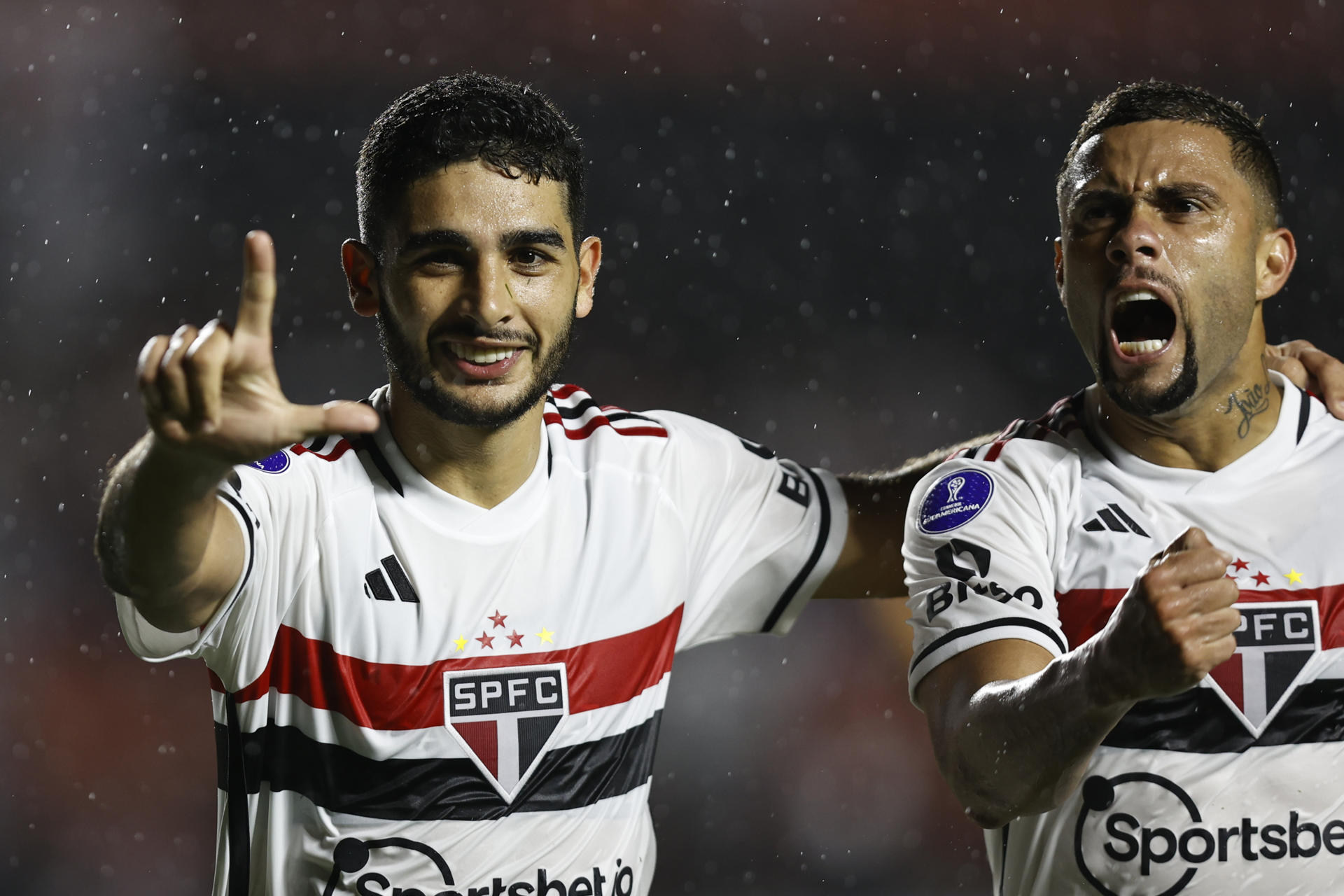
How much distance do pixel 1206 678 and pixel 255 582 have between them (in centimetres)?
146

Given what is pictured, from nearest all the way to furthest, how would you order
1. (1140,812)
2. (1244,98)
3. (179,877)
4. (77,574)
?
(1140,812) < (179,877) < (77,574) < (1244,98)

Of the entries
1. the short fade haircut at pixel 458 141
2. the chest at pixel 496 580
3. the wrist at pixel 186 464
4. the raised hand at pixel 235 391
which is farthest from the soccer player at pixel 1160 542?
the wrist at pixel 186 464

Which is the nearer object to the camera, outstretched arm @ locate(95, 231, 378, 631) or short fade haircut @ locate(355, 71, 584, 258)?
outstretched arm @ locate(95, 231, 378, 631)

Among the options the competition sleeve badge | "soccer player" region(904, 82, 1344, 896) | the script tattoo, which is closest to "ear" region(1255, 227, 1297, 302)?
"soccer player" region(904, 82, 1344, 896)

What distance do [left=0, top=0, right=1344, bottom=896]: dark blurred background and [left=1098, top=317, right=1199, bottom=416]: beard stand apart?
4.15 m

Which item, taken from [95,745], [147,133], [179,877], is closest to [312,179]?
[147,133]

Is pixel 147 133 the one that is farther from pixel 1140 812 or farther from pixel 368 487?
pixel 1140 812

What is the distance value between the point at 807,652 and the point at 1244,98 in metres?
3.58

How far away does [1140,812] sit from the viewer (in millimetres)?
1880

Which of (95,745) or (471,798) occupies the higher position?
(95,745)

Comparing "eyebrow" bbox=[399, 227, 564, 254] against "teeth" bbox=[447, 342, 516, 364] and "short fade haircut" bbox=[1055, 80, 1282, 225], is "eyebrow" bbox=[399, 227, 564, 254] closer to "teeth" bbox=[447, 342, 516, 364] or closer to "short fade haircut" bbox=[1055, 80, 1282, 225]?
"teeth" bbox=[447, 342, 516, 364]

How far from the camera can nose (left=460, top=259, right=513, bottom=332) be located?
1988 millimetres

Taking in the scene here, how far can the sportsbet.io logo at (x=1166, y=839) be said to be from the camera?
6.07 feet

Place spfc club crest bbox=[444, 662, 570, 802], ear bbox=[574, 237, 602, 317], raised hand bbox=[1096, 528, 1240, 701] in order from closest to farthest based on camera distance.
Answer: raised hand bbox=[1096, 528, 1240, 701] → spfc club crest bbox=[444, 662, 570, 802] → ear bbox=[574, 237, 602, 317]
